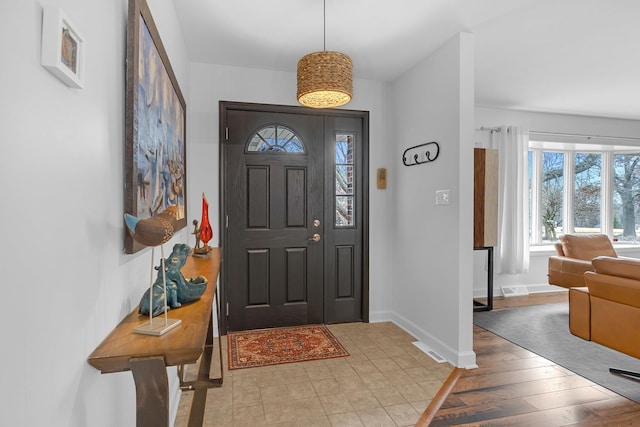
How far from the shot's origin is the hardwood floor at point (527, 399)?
205cm

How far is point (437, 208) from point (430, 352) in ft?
3.95

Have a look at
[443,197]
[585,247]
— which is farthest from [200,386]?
[585,247]

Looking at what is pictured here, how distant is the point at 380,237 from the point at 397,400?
1.80 m

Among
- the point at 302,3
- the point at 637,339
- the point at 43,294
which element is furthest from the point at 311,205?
the point at 43,294

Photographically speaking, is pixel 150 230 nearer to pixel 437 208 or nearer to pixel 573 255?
pixel 437 208

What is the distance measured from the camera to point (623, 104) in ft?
15.4

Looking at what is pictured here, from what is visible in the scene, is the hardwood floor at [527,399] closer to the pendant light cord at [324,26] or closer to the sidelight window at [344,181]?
the sidelight window at [344,181]

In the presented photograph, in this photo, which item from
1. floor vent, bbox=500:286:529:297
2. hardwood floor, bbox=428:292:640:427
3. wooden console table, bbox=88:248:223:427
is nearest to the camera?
wooden console table, bbox=88:248:223:427

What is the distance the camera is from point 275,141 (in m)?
3.56

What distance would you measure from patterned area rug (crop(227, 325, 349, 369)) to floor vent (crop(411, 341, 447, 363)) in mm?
670

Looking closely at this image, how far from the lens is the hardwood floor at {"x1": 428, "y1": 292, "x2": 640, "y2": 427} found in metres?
2.05

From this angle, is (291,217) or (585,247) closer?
(291,217)

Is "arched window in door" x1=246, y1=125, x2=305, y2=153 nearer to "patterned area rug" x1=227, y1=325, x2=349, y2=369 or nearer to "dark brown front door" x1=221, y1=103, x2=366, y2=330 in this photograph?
"dark brown front door" x1=221, y1=103, x2=366, y2=330

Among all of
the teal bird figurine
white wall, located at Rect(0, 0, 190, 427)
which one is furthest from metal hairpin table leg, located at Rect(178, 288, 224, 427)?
the teal bird figurine
